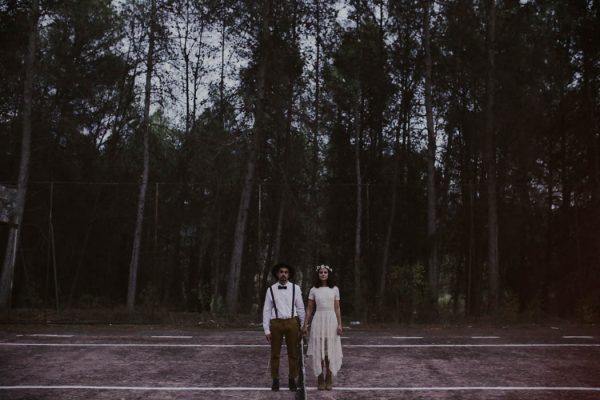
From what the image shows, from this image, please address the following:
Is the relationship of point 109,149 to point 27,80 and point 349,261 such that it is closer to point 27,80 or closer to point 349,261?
point 27,80

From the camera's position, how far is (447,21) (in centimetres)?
2359

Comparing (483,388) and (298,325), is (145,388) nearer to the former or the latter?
(298,325)

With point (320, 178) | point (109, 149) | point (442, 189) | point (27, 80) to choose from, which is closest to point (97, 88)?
point (109, 149)

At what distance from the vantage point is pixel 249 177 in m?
20.1

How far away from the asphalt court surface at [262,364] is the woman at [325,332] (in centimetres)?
35

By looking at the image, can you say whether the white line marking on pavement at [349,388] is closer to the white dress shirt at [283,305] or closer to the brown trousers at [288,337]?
the brown trousers at [288,337]

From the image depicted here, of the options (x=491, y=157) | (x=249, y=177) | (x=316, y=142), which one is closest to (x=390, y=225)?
(x=316, y=142)

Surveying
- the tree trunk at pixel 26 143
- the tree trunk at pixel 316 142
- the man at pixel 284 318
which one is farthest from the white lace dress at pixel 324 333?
the tree trunk at pixel 316 142

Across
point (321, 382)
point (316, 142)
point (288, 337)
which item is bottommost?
point (321, 382)

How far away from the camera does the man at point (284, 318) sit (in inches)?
333

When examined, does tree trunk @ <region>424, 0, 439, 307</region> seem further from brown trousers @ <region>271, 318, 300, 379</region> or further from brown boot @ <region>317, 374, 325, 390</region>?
brown trousers @ <region>271, 318, 300, 379</region>

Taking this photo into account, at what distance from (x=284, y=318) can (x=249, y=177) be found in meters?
12.0

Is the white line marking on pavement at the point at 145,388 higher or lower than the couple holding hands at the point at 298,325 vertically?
lower

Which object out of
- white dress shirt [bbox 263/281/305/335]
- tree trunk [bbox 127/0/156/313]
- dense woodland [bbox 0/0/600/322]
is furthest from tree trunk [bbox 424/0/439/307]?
white dress shirt [bbox 263/281/305/335]
